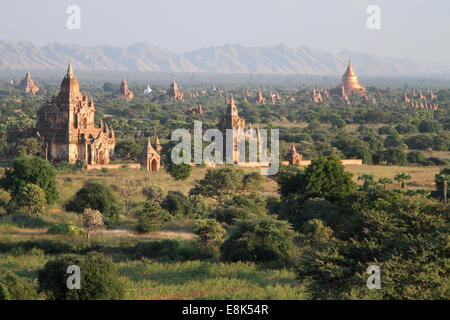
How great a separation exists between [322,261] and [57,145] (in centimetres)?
3586

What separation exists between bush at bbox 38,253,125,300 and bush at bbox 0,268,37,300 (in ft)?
1.52

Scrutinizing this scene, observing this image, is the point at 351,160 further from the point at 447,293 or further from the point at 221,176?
the point at 447,293

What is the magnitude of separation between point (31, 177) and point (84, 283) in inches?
689

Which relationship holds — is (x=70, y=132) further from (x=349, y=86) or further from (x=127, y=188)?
(x=349, y=86)

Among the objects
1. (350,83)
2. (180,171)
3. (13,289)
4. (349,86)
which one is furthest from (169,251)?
(350,83)

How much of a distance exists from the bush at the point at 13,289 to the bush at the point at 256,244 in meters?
7.39

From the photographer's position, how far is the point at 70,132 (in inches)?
1906

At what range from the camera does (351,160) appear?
181 feet

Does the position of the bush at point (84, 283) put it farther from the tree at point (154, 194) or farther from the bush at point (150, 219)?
the tree at point (154, 194)

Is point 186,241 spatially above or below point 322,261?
below

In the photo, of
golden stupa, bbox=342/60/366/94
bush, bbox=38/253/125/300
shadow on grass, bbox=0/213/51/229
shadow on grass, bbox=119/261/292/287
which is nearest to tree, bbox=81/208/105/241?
shadow on grass, bbox=0/213/51/229

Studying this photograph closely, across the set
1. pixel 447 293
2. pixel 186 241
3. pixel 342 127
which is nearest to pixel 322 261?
pixel 447 293
